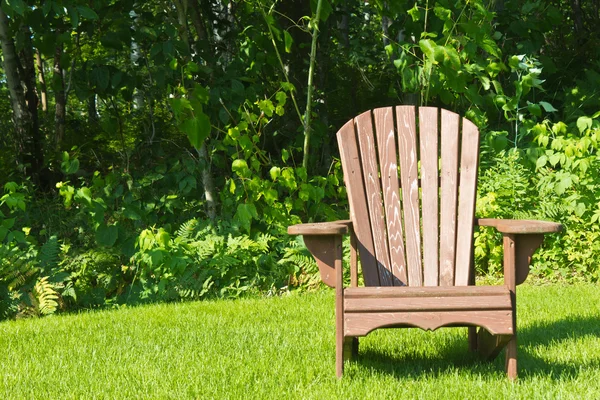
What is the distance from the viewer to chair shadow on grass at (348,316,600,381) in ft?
10.2

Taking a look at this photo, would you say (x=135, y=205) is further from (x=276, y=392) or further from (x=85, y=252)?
(x=276, y=392)

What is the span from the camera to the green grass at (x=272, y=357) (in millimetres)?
2910

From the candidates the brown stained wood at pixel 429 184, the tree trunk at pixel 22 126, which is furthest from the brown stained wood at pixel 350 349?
the tree trunk at pixel 22 126

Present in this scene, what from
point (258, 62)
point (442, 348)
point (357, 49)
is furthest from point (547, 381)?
point (357, 49)

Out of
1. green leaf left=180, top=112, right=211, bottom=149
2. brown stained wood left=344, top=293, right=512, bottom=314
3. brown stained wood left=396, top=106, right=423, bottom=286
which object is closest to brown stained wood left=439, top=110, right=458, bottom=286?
brown stained wood left=396, top=106, right=423, bottom=286

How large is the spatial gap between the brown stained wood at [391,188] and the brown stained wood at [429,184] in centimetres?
12

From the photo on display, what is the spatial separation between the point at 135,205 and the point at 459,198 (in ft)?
10.2

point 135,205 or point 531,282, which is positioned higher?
point 135,205

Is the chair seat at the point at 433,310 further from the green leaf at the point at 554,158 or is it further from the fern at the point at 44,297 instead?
Answer: the fern at the point at 44,297

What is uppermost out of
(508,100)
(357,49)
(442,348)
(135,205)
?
(357,49)

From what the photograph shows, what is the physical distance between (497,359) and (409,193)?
2.85 ft

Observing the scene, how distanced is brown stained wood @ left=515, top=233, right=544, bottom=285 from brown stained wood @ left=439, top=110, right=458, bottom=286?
0.50 m

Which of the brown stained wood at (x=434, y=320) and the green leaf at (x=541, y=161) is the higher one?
the green leaf at (x=541, y=161)

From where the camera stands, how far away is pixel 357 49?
870 centimetres
